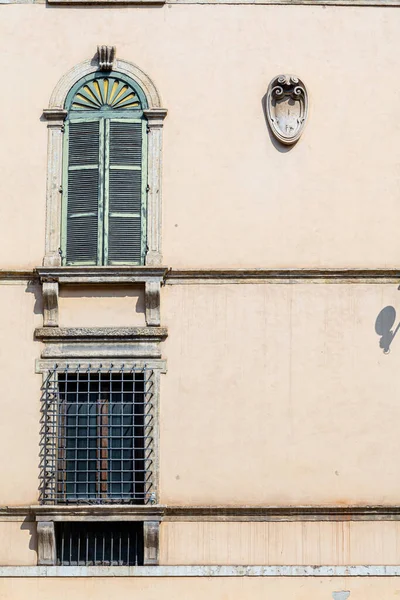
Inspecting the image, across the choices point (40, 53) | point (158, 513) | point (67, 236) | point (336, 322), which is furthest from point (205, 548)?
point (40, 53)

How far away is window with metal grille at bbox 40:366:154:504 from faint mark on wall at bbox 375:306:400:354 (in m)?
2.68

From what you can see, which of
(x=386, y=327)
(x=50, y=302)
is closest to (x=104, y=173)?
(x=50, y=302)

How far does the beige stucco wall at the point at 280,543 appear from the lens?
15.0 metres

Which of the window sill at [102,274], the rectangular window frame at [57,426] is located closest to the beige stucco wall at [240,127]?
the window sill at [102,274]

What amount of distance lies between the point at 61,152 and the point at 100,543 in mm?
4591

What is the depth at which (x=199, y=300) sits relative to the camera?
15.6 meters

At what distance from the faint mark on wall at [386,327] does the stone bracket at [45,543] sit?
14.1ft

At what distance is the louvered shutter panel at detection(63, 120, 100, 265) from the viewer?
15.8 metres

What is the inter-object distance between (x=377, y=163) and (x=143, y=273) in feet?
10.1

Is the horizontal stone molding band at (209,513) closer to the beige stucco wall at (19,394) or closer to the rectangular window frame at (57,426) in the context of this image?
the rectangular window frame at (57,426)

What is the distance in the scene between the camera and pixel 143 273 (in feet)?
51.0
